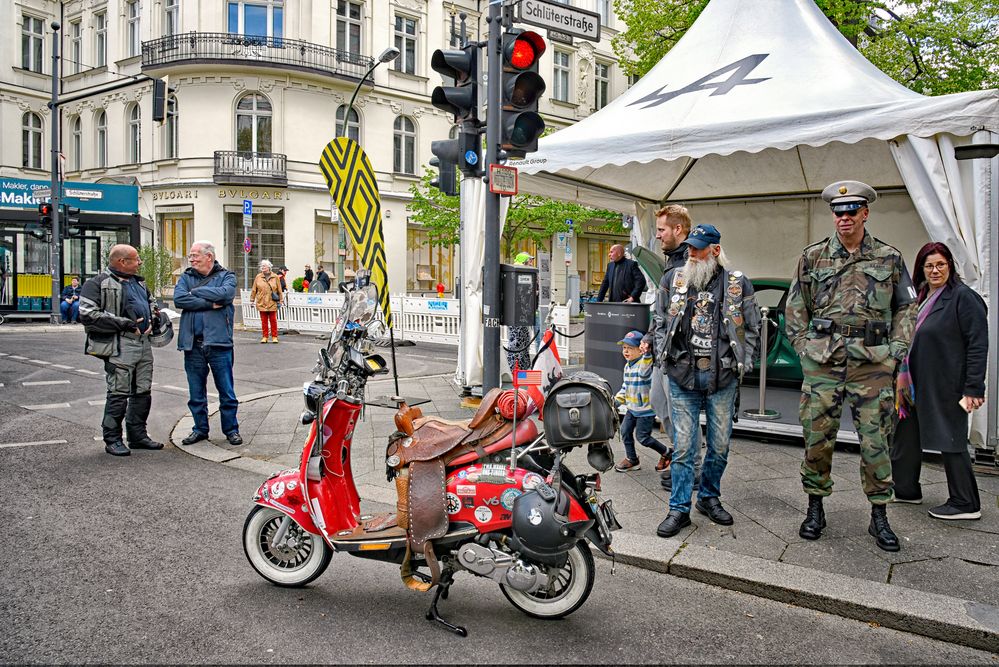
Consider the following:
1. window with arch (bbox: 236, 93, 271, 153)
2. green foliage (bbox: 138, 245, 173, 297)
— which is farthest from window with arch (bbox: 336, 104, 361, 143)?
green foliage (bbox: 138, 245, 173, 297)

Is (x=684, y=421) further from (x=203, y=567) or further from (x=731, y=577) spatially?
(x=203, y=567)

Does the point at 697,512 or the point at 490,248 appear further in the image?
the point at 490,248

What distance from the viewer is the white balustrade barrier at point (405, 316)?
55.2 ft

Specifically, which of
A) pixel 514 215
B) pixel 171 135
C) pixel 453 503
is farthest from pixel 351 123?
pixel 453 503

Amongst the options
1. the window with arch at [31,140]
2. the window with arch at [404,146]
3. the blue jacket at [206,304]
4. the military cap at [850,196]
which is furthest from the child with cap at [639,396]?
the window with arch at [31,140]

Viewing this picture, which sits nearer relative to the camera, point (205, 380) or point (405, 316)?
point (205, 380)

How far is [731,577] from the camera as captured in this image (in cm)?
395

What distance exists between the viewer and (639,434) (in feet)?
19.3

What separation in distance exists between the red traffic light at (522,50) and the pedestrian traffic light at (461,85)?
0.37 meters

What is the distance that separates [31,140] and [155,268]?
15116 millimetres

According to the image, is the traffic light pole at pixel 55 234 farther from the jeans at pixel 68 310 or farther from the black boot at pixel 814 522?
the black boot at pixel 814 522

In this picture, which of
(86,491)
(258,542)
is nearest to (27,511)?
(86,491)

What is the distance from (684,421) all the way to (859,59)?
5.05 meters

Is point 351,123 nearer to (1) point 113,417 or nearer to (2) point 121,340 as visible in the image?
(2) point 121,340
